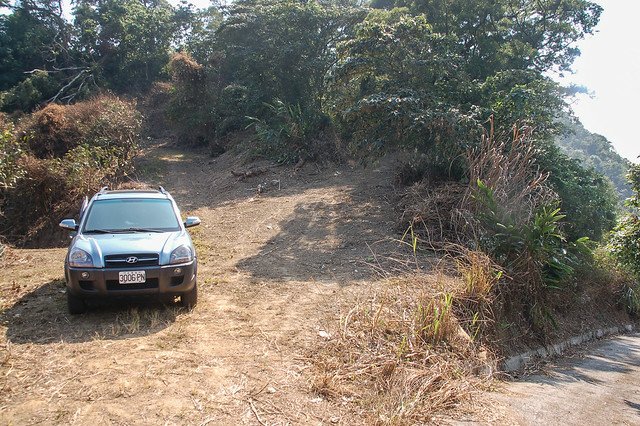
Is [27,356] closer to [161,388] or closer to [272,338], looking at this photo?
[161,388]

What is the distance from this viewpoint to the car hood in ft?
19.5

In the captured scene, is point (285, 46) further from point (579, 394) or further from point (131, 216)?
point (579, 394)

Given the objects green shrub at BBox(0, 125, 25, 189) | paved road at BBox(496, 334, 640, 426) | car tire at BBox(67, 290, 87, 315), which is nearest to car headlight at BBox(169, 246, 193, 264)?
car tire at BBox(67, 290, 87, 315)

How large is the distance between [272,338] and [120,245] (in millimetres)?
2228

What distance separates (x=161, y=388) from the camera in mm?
4480

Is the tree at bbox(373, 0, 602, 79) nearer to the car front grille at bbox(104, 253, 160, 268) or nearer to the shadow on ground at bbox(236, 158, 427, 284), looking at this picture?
the shadow on ground at bbox(236, 158, 427, 284)

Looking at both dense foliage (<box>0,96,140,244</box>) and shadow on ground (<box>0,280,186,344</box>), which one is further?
dense foliage (<box>0,96,140,244</box>)

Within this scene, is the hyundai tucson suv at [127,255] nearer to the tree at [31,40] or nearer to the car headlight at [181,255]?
the car headlight at [181,255]

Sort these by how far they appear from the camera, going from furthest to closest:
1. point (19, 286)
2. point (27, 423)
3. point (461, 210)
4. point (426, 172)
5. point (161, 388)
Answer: point (426, 172) → point (461, 210) → point (19, 286) → point (161, 388) → point (27, 423)

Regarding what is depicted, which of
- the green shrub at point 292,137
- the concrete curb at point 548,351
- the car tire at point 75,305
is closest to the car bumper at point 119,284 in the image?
the car tire at point 75,305

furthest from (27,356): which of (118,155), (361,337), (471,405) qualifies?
(118,155)

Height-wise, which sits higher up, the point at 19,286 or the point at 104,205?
the point at 104,205

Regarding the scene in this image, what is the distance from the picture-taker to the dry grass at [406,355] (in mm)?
4723

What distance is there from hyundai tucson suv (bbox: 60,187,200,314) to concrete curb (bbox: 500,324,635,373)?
504 cm
